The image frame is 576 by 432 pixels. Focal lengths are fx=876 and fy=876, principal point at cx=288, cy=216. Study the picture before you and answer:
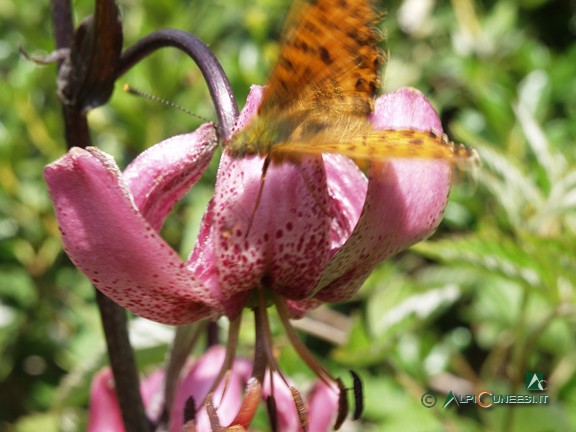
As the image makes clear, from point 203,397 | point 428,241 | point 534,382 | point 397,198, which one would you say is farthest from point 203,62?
point 534,382

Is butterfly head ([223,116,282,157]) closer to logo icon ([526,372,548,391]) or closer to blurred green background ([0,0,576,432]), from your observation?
blurred green background ([0,0,576,432])

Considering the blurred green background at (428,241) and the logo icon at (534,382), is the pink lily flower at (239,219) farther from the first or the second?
the logo icon at (534,382)

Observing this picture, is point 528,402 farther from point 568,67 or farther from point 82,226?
point 568,67

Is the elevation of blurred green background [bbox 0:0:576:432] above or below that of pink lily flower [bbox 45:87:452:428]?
below

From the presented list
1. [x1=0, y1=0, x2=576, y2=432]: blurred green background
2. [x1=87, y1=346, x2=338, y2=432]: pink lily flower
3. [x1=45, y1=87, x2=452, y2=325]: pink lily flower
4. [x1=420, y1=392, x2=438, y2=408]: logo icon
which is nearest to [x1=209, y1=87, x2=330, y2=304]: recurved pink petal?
[x1=45, y1=87, x2=452, y2=325]: pink lily flower

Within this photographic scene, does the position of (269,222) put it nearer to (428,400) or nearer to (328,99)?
(328,99)
